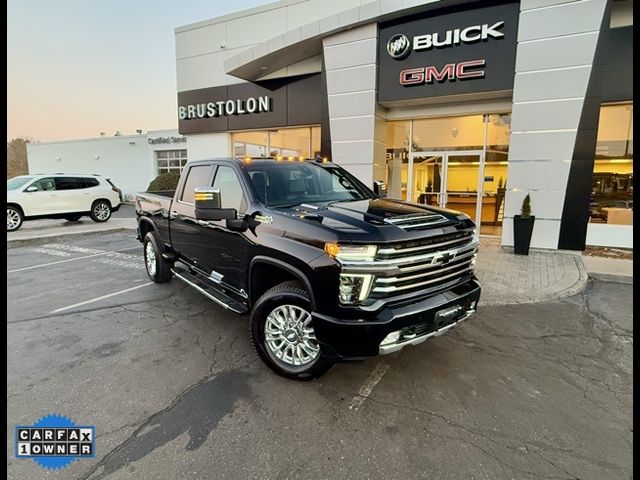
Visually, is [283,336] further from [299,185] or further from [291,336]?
[299,185]

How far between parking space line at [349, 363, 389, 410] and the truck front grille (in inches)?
35.8

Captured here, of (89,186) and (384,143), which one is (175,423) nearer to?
(384,143)

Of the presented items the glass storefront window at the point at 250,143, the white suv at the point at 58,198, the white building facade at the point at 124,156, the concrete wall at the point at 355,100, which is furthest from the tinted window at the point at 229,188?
the white building facade at the point at 124,156

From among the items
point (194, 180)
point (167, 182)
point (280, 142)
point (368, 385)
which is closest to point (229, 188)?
point (194, 180)

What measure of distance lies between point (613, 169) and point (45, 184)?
17.0 metres

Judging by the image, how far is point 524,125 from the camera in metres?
8.86

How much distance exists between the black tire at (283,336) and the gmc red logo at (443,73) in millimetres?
8502

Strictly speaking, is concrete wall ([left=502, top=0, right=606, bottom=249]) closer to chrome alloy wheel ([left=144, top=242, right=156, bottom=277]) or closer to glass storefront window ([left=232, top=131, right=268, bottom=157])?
chrome alloy wheel ([left=144, top=242, right=156, bottom=277])

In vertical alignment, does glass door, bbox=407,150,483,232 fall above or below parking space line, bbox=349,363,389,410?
above

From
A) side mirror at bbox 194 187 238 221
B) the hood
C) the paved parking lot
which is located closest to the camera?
the paved parking lot

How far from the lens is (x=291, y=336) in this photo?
3410 mm

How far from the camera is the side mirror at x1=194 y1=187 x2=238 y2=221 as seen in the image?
3617 mm

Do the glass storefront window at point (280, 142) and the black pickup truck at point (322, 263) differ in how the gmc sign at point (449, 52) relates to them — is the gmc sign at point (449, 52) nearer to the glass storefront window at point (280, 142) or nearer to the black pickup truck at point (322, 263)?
the glass storefront window at point (280, 142)

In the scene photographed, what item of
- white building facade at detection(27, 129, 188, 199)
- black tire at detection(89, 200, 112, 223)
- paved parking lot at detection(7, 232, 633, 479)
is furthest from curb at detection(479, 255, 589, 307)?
white building facade at detection(27, 129, 188, 199)
